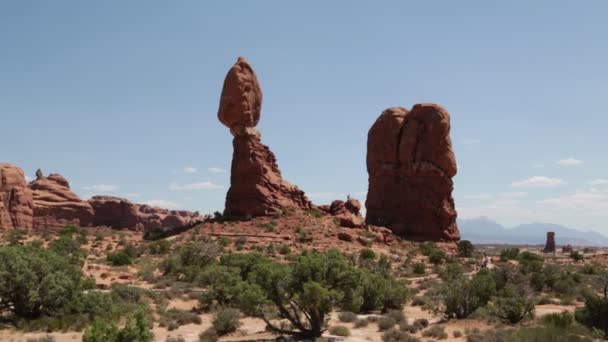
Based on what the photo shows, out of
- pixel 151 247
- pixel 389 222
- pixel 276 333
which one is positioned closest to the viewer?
pixel 276 333

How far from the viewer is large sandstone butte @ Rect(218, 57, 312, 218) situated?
48781 mm

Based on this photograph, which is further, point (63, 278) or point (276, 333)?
point (63, 278)

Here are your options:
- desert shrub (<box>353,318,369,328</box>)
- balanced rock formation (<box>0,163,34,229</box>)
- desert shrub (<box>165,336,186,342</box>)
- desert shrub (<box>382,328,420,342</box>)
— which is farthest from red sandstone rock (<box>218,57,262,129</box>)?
desert shrub (<box>382,328,420,342</box>)

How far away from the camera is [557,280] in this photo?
28797mm

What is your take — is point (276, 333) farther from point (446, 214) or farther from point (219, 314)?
point (446, 214)

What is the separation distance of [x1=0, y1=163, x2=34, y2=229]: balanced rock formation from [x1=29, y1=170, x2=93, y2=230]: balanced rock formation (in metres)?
4.01

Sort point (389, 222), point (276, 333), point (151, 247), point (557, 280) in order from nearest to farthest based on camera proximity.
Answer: point (276, 333), point (557, 280), point (151, 247), point (389, 222)

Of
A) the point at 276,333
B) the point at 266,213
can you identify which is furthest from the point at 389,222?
the point at 276,333

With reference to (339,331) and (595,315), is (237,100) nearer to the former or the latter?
(339,331)

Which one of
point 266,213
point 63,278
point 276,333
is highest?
point 266,213

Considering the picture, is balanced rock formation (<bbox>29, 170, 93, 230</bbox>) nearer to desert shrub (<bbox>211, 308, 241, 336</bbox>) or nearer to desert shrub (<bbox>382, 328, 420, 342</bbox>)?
desert shrub (<bbox>211, 308, 241, 336</bbox>)

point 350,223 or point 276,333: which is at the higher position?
point 350,223

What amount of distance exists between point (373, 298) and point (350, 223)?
2735 centimetres

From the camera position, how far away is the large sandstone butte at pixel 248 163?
160 feet
